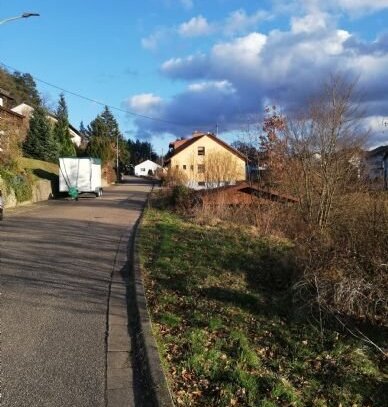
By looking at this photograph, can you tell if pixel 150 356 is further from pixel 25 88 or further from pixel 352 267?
pixel 25 88

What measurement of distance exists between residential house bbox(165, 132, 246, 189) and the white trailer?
292 inches

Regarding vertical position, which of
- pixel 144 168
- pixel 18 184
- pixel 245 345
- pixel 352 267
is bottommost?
pixel 245 345

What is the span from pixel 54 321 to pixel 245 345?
2.39m

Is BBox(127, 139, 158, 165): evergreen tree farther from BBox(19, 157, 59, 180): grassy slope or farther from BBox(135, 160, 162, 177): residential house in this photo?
BBox(19, 157, 59, 180): grassy slope

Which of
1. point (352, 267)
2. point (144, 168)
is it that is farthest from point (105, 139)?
point (352, 267)

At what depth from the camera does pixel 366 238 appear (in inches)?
329

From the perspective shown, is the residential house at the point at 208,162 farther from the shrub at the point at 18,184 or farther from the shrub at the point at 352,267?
the shrub at the point at 352,267

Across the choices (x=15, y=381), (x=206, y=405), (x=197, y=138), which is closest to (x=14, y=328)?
(x=15, y=381)

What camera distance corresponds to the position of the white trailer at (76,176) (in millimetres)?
38156

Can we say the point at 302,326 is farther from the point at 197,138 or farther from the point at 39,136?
the point at 197,138

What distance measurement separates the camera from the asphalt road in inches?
182

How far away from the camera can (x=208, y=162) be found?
37.0 m

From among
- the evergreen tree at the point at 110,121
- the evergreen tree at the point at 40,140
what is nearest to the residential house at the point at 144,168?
the evergreen tree at the point at 110,121

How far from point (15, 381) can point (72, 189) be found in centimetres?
3384
